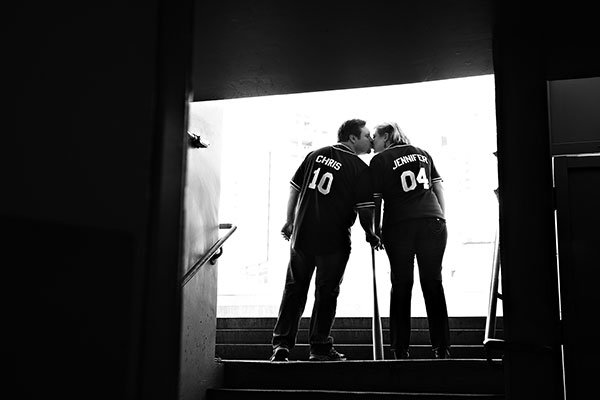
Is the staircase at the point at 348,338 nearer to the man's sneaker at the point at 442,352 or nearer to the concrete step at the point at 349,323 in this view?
the concrete step at the point at 349,323

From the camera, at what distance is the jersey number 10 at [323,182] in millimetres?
5020

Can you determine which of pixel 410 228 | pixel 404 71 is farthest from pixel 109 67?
pixel 410 228

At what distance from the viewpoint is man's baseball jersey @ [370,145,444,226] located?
15.8 feet

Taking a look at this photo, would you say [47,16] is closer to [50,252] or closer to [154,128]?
[154,128]

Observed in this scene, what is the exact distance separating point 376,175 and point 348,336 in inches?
55.7

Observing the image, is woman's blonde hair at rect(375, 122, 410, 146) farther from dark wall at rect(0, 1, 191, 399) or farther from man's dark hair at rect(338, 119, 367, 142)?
dark wall at rect(0, 1, 191, 399)

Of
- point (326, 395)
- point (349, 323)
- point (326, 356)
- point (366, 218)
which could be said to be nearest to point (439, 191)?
point (366, 218)

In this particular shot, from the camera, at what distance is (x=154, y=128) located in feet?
6.38

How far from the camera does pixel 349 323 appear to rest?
236 inches

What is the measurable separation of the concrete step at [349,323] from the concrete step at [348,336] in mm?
56

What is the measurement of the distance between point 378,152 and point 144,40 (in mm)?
3235

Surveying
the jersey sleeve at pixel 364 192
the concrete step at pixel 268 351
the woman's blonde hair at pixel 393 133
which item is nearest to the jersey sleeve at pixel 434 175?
the woman's blonde hair at pixel 393 133

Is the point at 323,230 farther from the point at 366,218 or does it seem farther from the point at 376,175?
the point at 376,175

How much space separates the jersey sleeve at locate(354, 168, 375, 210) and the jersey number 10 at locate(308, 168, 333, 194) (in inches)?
7.5
